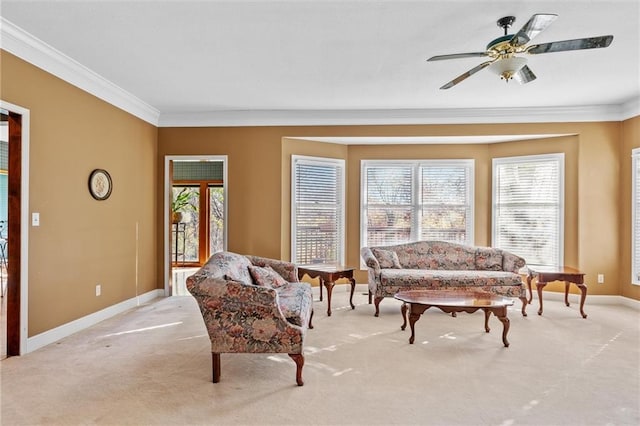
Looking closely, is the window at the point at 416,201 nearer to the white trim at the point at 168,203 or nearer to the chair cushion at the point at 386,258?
the chair cushion at the point at 386,258

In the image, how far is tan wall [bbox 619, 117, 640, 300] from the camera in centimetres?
535

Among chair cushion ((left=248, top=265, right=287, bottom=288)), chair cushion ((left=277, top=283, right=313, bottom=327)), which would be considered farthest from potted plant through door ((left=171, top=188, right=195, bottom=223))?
chair cushion ((left=277, top=283, right=313, bottom=327))

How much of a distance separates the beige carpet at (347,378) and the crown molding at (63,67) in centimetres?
267

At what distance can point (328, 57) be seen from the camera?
3801mm

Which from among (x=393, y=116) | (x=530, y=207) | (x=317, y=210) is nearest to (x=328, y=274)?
(x=317, y=210)

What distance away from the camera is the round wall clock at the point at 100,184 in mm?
4410

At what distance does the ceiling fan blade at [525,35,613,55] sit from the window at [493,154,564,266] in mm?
3626

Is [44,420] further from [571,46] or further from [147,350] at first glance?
[571,46]

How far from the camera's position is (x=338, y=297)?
591cm

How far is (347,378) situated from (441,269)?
306 centimetres

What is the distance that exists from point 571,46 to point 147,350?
13.8ft

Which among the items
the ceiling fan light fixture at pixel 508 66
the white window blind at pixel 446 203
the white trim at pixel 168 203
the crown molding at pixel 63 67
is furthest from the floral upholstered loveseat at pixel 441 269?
the crown molding at pixel 63 67

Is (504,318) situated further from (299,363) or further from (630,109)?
(630,109)

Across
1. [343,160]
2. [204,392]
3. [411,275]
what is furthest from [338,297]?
[204,392]
